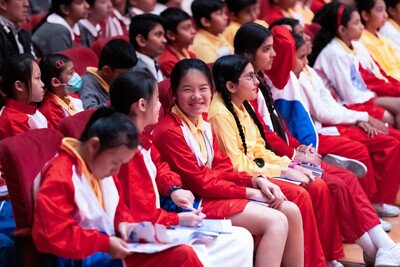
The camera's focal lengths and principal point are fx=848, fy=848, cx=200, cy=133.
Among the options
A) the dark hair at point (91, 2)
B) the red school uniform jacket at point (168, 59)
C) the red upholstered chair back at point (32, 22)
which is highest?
the dark hair at point (91, 2)

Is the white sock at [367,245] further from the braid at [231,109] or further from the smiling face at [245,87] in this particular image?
the smiling face at [245,87]

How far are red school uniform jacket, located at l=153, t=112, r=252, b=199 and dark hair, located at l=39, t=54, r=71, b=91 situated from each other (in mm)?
567

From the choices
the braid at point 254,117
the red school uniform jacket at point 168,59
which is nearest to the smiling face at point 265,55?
the braid at point 254,117

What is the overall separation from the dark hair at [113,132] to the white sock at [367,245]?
4.32ft

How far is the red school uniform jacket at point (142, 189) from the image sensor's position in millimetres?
2447

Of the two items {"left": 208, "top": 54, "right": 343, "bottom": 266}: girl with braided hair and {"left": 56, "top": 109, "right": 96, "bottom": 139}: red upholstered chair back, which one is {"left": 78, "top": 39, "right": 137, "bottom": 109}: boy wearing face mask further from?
{"left": 56, "top": 109, "right": 96, "bottom": 139}: red upholstered chair back

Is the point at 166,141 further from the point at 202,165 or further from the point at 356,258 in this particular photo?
the point at 356,258

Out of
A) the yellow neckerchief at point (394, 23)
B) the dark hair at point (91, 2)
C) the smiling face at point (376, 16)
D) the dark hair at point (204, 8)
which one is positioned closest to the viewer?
the dark hair at point (91, 2)

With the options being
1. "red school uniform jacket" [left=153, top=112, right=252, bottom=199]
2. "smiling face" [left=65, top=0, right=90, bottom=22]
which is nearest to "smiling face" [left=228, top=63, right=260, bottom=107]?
"red school uniform jacket" [left=153, top=112, right=252, bottom=199]

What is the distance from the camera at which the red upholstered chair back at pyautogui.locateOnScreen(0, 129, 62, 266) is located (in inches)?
87.7

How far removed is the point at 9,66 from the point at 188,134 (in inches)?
28.3

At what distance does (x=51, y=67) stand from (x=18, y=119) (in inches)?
12.4

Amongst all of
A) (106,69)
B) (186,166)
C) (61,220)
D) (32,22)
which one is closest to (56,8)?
(32,22)

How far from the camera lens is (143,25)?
3951 millimetres
